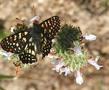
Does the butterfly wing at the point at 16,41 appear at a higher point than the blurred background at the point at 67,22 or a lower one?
lower

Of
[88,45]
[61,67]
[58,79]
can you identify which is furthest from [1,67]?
[61,67]

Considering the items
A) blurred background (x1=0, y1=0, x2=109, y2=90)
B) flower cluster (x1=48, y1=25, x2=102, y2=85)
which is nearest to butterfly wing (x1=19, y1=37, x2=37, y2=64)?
flower cluster (x1=48, y1=25, x2=102, y2=85)

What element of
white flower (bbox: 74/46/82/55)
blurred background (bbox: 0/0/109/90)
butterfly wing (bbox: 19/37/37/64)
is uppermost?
blurred background (bbox: 0/0/109/90)

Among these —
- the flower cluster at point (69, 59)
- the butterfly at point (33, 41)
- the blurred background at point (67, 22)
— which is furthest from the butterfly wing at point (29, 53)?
the blurred background at point (67, 22)

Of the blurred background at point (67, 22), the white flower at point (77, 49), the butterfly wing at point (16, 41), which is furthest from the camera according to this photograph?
the blurred background at point (67, 22)

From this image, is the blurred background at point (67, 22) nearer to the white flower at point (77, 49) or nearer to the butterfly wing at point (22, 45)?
the white flower at point (77, 49)

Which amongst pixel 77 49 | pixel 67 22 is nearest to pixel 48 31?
pixel 77 49

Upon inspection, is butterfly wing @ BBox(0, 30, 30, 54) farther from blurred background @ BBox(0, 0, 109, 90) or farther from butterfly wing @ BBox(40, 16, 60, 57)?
blurred background @ BBox(0, 0, 109, 90)

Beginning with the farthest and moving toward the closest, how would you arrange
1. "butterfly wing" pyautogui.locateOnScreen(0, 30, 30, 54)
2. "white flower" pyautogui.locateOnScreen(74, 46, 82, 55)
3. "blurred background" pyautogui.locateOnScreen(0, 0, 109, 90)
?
"blurred background" pyautogui.locateOnScreen(0, 0, 109, 90) < "white flower" pyautogui.locateOnScreen(74, 46, 82, 55) < "butterfly wing" pyautogui.locateOnScreen(0, 30, 30, 54)
